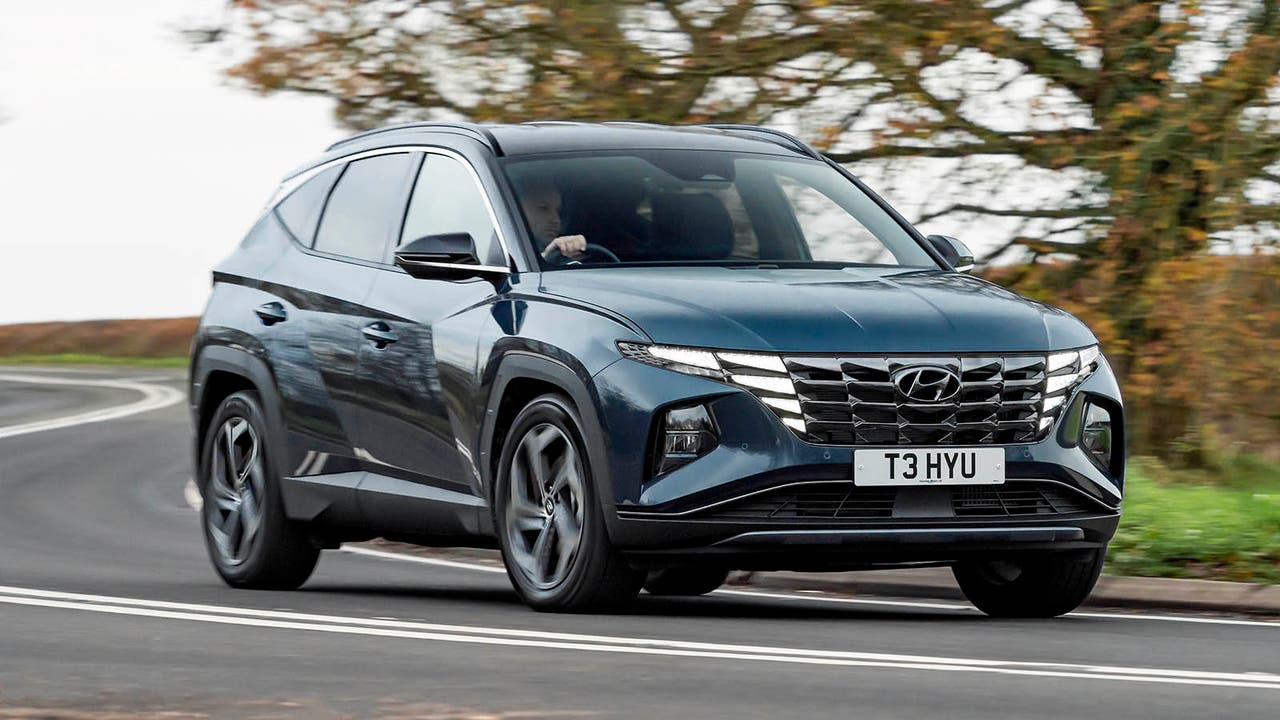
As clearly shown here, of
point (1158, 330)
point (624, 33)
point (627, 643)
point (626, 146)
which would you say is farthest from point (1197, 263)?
point (627, 643)

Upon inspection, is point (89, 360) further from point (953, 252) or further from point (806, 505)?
point (806, 505)

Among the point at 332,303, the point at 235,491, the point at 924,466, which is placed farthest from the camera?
the point at 235,491

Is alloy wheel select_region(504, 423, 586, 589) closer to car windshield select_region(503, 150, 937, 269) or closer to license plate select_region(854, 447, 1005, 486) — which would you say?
car windshield select_region(503, 150, 937, 269)

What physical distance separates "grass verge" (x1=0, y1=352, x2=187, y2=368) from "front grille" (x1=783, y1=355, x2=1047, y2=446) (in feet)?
170

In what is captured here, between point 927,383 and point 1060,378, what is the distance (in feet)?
1.93

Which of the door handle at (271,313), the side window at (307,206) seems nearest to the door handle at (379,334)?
the door handle at (271,313)

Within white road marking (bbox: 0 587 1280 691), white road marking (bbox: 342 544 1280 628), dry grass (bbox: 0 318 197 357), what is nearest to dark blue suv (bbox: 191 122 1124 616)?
white road marking (bbox: 342 544 1280 628)

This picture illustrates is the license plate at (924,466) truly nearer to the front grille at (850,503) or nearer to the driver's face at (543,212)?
the front grille at (850,503)

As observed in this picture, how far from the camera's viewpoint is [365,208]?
32.1 ft

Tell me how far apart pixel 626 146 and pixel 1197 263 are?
7396mm

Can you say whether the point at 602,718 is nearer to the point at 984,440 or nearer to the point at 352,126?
the point at 984,440

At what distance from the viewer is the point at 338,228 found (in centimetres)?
991

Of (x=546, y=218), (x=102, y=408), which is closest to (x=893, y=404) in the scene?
(x=546, y=218)

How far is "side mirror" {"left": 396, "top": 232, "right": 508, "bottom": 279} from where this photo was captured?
837cm
